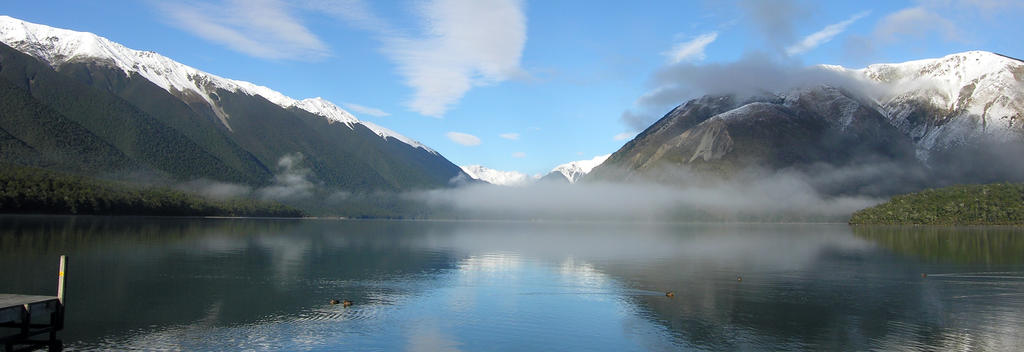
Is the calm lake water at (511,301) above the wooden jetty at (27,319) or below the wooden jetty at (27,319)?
below

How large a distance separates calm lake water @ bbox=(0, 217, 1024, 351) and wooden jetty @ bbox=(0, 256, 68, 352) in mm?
1791

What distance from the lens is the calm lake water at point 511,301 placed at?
146ft

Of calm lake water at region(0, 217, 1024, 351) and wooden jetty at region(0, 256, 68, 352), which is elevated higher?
wooden jetty at region(0, 256, 68, 352)

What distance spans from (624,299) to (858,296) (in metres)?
24.0

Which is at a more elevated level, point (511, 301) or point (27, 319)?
point (27, 319)

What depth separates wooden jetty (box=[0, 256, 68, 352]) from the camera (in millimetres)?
35481

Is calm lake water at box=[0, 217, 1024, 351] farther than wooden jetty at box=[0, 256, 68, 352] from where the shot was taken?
Yes

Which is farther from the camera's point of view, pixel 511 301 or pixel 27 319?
pixel 511 301

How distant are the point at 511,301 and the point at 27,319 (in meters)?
37.1

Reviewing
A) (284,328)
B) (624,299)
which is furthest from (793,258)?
(284,328)

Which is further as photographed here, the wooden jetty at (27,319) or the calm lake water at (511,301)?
the calm lake water at (511,301)

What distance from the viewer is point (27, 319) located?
36.4 m

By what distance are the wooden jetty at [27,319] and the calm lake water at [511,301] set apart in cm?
179

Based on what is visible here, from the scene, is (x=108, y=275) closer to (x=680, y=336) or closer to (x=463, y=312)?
(x=463, y=312)
